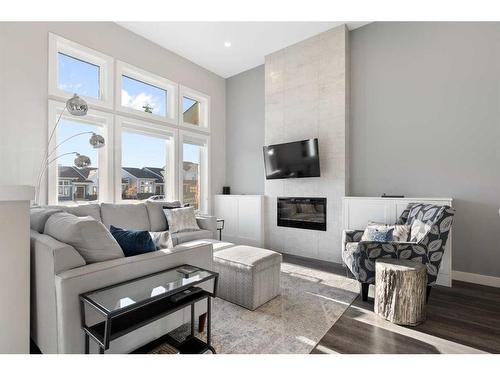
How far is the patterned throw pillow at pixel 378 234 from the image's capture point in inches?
106

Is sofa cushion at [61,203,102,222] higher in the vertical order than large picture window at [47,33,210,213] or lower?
lower

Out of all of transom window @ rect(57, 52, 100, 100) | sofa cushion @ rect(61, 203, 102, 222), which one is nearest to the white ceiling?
transom window @ rect(57, 52, 100, 100)

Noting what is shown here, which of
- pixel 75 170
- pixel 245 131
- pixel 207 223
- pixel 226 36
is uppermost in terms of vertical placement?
pixel 226 36

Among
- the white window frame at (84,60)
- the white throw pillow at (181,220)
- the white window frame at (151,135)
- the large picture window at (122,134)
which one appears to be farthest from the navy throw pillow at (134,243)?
the white window frame at (84,60)

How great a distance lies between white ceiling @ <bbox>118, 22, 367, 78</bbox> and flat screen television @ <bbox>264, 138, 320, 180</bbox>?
1.69m

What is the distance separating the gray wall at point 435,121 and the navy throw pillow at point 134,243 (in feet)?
10.1

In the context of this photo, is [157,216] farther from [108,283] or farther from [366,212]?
[366,212]

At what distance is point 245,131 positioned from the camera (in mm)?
5047

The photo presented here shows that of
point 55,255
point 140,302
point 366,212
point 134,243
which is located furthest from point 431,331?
point 55,255

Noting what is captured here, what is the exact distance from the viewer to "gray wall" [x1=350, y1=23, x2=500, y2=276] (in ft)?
9.16

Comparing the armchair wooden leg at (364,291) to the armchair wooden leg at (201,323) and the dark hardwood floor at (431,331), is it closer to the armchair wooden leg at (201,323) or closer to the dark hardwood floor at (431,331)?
the dark hardwood floor at (431,331)

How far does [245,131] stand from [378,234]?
323 centimetres

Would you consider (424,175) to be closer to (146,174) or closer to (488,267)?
(488,267)

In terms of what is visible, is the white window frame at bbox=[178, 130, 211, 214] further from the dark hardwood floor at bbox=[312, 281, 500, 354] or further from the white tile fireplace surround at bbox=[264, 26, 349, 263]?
the dark hardwood floor at bbox=[312, 281, 500, 354]
